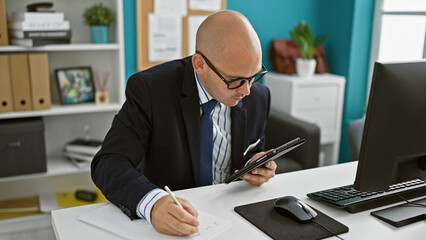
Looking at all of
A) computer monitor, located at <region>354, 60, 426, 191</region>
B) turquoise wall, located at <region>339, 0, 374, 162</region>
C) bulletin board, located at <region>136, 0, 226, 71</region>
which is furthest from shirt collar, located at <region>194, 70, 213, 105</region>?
turquoise wall, located at <region>339, 0, 374, 162</region>

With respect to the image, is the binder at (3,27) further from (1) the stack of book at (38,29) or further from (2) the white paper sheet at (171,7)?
(2) the white paper sheet at (171,7)

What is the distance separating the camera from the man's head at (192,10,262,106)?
4.46 feet

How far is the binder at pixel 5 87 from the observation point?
7.97 ft

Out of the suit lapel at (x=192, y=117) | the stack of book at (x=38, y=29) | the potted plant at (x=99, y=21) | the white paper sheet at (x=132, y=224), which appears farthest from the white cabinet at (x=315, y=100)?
the white paper sheet at (x=132, y=224)

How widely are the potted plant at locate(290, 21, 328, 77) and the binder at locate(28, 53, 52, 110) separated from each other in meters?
1.87

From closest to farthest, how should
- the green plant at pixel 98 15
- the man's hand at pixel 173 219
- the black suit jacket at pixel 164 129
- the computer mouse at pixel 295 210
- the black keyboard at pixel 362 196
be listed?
the man's hand at pixel 173 219, the computer mouse at pixel 295 210, the black keyboard at pixel 362 196, the black suit jacket at pixel 164 129, the green plant at pixel 98 15

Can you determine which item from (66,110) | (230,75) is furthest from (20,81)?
(230,75)

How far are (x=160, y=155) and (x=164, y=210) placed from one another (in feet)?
1.65

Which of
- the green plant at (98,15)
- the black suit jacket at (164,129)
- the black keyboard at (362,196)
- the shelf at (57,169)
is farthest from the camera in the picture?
the green plant at (98,15)

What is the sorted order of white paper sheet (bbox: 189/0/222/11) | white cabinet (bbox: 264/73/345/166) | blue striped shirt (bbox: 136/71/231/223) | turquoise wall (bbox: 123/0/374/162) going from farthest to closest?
turquoise wall (bbox: 123/0/374/162) < white cabinet (bbox: 264/73/345/166) < white paper sheet (bbox: 189/0/222/11) < blue striped shirt (bbox: 136/71/231/223)

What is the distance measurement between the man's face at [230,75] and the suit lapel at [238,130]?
0.21 metres

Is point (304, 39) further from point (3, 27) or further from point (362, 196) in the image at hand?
point (362, 196)

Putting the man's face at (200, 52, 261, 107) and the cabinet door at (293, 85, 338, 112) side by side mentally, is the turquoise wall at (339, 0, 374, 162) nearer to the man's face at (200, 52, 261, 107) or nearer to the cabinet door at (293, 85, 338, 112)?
the cabinet door at (293, 85, 338, 112)

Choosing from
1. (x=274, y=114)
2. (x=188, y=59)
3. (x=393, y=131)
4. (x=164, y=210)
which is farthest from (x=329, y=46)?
(x=164, y=210)
